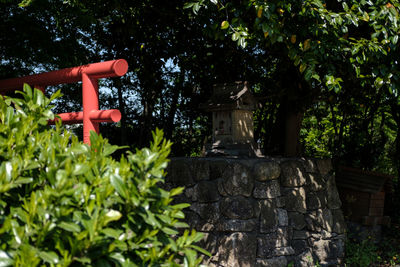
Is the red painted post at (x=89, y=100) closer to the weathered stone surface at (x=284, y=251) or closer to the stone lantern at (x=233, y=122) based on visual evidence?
the stone lantern at (x=233, y=122)

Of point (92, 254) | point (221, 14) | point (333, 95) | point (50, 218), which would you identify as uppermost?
point (221, 14)

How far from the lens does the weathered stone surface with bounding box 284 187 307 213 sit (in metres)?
4.82

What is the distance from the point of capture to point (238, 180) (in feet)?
14.5

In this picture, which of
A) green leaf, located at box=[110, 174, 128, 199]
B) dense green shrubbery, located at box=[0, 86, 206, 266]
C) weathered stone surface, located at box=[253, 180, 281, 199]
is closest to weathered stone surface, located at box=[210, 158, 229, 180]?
weathered stone surface, located at box=[253, 180, 281, 199]

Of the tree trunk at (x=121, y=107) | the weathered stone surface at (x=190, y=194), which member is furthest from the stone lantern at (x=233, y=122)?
the tree trunk at (x=121, y=107)

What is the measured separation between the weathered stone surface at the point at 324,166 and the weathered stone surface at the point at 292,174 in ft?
1.20

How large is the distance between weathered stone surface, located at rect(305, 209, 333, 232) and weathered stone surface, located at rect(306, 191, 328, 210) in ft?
0.21

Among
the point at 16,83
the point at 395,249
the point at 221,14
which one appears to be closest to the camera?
the point at 16,83

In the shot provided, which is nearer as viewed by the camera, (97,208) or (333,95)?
(97,208)

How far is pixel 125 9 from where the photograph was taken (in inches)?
230

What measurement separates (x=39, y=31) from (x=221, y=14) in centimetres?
182

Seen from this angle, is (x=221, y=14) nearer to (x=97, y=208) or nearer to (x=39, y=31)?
(x=39, y=31)

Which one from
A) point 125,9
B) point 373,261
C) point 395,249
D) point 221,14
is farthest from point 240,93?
point 395,249

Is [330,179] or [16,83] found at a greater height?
[16,83]
